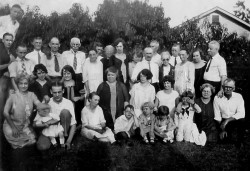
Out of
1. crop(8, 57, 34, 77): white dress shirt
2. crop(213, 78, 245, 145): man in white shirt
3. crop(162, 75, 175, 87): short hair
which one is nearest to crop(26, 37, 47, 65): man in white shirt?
crop(8, 57, 34, 77): white dress shirt

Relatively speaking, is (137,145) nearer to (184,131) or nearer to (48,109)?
(184,131)

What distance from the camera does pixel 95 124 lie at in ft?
18.7

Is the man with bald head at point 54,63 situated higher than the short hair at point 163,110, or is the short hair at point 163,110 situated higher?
the man with bald head at point 54,63

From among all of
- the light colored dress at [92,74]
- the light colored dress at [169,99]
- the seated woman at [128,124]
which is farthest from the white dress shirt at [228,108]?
the light colored dress at [92,74]

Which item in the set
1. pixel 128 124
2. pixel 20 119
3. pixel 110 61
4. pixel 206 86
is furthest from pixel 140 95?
pixel 20 119

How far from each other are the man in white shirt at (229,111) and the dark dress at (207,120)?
0.32 feet

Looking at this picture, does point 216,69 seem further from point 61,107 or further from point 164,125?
point 61,107

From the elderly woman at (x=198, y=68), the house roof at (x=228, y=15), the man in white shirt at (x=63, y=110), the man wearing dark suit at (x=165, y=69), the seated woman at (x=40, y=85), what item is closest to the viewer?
the man in white shirt at (x=63, y=110)

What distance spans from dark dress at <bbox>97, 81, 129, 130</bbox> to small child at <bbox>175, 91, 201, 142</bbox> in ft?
3.39

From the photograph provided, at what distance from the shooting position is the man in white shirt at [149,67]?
6.52 m

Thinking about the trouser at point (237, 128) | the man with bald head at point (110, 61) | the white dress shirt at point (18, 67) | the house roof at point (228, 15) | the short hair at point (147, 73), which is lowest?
the trouser at point (237, 128)

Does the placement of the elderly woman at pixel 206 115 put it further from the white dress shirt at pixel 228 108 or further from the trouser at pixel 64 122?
the trouser at pixel 64 122

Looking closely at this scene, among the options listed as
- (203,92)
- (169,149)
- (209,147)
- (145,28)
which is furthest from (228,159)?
(145,28)

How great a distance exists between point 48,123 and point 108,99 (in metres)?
1.36
